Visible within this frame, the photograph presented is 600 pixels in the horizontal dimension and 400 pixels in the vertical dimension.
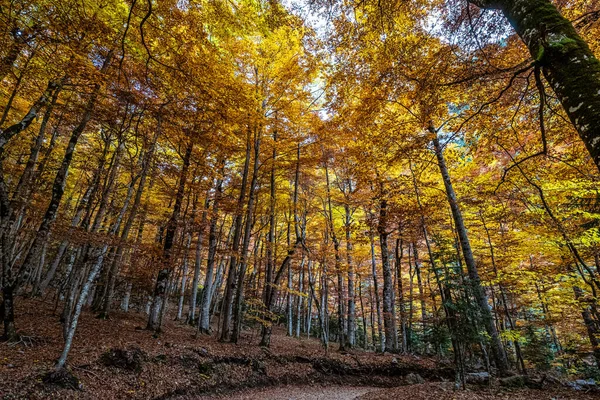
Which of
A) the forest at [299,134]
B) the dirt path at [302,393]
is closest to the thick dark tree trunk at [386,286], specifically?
the forest at [299,134]

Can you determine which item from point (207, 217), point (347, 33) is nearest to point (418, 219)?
Answer: point (347, 33)

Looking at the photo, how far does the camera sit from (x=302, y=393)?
331 inches

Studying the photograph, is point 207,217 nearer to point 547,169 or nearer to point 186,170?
point 186,170

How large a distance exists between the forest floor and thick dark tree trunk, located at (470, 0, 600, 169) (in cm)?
569

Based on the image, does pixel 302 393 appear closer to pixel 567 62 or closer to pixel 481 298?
pixel 481 298

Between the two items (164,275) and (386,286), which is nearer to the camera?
(164,275)

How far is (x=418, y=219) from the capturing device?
420 inches

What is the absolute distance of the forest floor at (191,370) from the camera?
5.17 meters

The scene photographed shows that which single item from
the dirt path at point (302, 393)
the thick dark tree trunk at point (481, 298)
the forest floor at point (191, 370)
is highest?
the thick dark tree trunk at point (481, 298)

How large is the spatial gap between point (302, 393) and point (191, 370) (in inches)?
140

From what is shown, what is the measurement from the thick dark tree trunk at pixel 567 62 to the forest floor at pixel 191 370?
5.69 metres

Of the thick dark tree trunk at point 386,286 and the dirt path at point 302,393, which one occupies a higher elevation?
the thick dark tree trunk at point 386,286

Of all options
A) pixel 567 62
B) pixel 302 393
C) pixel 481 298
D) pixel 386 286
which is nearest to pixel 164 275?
pixel 302 393

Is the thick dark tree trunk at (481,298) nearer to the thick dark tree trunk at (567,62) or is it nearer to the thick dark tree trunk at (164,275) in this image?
the thick dark tree trunk at (567,62)
